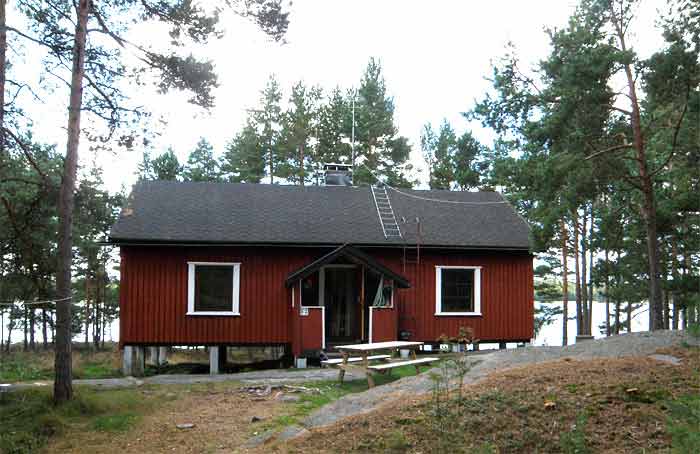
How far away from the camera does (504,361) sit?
992 centimetres

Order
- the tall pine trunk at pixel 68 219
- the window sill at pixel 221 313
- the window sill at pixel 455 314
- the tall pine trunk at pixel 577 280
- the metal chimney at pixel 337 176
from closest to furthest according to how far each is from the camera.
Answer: the tall pine trunk at pixel 68 219 < the window sill at pixel 221 313 < the window sill at pixel 455 314 < the metal chimney at pixel 337 176 < the tall pine trunk at pixel 577 280

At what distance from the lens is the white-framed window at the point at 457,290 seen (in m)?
17.9

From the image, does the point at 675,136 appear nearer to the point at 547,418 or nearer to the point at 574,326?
the point at 547,418

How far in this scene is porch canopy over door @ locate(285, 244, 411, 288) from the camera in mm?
15781

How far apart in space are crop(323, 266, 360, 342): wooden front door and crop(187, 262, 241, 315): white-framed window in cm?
250

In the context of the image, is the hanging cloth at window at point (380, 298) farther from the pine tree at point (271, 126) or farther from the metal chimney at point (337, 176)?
the pine tree at point (271, 126)

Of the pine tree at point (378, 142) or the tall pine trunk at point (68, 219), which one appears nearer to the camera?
Answer: the tall pine trunk at point (68, 219)

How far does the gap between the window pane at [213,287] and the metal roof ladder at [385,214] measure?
4.63 meters

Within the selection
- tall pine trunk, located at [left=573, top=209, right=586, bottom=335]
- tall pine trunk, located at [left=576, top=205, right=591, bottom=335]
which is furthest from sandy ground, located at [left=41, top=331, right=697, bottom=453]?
tall pine trunk, located at [left=573, top=209, right=586, bottom=335]

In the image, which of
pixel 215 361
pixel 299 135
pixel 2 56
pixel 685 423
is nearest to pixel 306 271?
pixel 215 361

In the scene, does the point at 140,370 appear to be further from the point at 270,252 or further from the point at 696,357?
the point at 696,357

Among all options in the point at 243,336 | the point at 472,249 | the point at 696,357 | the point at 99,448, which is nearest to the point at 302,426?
the point at 99,448

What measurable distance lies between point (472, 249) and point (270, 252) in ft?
18.7

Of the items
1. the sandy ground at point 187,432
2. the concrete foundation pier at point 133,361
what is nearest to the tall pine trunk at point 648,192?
the sandy ground at point 187,432
